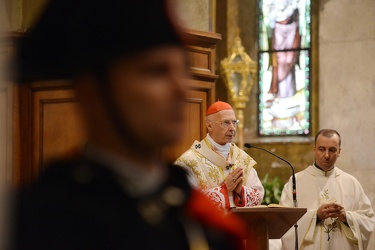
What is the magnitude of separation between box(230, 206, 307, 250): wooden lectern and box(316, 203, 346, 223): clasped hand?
1446mm

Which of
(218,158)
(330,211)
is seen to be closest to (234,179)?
(218,158)

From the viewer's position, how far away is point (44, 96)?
25.8 feet

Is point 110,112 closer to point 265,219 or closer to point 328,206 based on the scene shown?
point 265,219

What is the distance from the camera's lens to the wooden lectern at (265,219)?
21.1ft

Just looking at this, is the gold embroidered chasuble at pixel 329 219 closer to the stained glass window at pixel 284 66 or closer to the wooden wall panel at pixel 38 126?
the wooden wall panel at pixel 38 126

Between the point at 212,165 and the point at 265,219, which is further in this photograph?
the point at 212,165

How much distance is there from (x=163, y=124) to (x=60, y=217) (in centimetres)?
18

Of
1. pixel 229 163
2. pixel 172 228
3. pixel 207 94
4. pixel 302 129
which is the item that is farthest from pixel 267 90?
pixel 172 228

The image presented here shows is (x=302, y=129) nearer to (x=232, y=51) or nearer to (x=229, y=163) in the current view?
(x=232, y=51)

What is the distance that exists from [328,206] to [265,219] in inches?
71.9

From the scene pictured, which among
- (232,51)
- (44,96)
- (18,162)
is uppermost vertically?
(232,51)

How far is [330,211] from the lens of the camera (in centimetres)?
829

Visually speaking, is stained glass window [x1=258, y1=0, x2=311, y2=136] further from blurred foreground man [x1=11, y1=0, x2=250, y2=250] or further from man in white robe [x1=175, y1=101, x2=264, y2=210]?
blurred foreground man [x1=11, y1=0, x2=250, y2=250]

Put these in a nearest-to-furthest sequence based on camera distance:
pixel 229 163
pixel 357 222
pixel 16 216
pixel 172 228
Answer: pixel 16 216, pixel 172 228, pixel 229 163, pixel 357 222
